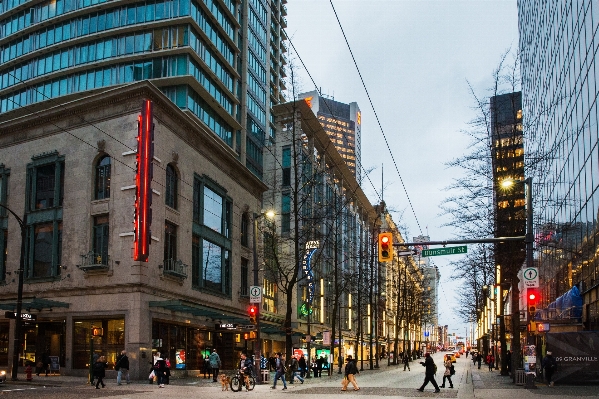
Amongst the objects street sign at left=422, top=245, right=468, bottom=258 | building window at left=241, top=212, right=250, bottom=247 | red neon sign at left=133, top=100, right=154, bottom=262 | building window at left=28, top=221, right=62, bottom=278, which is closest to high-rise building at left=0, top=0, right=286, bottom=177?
building window at left=241, top=212, right=250, bottom=247

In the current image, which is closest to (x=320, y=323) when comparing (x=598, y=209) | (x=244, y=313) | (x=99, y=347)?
(x=244, y=313)

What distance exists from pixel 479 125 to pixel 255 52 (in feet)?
183

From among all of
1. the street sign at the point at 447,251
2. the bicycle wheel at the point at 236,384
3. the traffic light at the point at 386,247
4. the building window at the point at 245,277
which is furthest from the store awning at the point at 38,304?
the street sign at the point at 447,251

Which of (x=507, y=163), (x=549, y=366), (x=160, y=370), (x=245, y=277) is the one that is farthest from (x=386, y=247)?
(x=245, y=277)

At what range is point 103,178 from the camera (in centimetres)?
4028

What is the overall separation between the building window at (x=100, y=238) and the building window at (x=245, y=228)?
1748cm

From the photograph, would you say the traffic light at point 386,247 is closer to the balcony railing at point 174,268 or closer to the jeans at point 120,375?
the jeans at point 120,375

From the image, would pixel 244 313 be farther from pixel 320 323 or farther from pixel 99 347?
pixel 320 323

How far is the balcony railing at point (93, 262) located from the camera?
124 ft

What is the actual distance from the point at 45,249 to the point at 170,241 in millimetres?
7870

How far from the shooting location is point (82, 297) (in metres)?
38.8

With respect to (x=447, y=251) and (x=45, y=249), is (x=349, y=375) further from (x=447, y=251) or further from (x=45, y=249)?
(x=45, y=249)

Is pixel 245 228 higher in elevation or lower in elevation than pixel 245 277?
higher

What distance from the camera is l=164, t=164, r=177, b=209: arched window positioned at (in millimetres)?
42094
